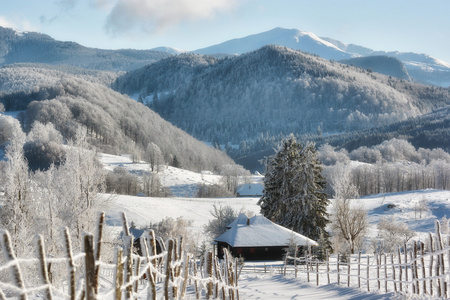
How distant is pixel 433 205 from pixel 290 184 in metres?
53.7

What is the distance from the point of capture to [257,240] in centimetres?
3403

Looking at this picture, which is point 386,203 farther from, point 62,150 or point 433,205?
point 62,150

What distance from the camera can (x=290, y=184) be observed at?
3788cm

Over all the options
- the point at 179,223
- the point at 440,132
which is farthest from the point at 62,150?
the point at 440,132

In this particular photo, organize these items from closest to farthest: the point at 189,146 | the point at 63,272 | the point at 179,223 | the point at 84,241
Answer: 1. the point at 84,241
2. the point at 63,272
3. the point at 179,223
4. the point at 189,146

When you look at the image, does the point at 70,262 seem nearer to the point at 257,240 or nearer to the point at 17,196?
the point at 17,196

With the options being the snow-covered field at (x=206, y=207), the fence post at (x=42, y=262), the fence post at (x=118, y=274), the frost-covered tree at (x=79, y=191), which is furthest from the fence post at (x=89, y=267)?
the frost-covered tree at (x=79, y=191)

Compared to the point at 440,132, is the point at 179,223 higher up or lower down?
lower down

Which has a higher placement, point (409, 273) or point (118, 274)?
point (118, 274)

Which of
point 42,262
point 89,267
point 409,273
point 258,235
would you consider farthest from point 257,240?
point 42,262

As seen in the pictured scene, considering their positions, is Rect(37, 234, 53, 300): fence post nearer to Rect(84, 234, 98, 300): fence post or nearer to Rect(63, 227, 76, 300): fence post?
Rect(63, 227, 76, 300): fence post

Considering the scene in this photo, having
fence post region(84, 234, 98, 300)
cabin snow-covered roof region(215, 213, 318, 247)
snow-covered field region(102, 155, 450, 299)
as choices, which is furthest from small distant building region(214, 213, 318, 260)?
fence post region(84, 234, 98, 300)

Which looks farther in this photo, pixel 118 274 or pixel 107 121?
pixel 107 121

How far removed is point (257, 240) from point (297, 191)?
631 cm
